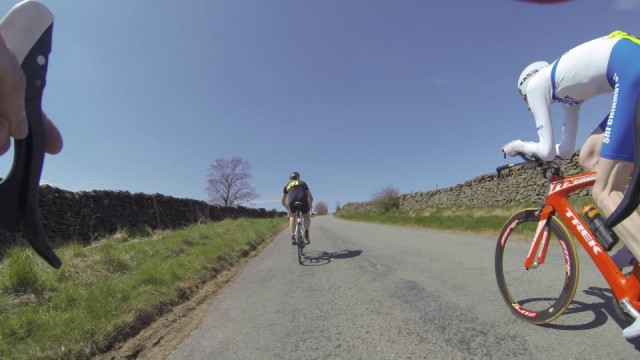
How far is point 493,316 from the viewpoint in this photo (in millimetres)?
3453

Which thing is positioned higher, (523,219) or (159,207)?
(159,207)

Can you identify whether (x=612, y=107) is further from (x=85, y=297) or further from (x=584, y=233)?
(x=85, y=297)

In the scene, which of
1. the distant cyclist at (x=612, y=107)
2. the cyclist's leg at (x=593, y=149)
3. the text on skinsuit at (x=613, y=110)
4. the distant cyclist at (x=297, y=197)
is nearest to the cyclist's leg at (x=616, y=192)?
the distant cyclist at (x=612, y=107)

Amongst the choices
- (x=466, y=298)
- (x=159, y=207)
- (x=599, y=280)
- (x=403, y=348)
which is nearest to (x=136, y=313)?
(x=403, y=348)

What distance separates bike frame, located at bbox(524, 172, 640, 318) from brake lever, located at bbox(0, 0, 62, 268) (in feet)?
9.79

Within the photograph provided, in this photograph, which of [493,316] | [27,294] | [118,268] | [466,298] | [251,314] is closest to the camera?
[493,316]

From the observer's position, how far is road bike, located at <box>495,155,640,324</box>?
254 cm

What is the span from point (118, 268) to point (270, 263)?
2.90 metres

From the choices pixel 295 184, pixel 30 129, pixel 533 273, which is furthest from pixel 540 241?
pixel 295 184

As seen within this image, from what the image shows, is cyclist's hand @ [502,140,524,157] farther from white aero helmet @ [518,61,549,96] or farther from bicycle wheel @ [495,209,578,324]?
bicycle wheel @ [495,209,578,324]

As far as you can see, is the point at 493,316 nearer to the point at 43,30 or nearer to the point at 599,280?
the point at 599,280

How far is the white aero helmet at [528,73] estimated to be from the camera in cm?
307

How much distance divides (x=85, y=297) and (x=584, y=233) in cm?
504

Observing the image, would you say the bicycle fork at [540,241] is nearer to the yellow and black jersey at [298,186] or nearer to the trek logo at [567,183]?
the trek logo at [567,183]
